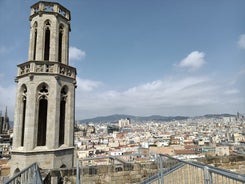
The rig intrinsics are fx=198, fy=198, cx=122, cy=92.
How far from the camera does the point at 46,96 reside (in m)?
7.74

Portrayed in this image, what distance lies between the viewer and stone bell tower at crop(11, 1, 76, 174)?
7328 millimetres

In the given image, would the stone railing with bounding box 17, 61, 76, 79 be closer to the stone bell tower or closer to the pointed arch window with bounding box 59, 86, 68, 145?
the stone bell tower

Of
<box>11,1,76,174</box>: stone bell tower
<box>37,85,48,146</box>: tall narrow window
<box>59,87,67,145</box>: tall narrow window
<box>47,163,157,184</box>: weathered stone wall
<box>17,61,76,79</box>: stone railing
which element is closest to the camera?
<box>47,163,157,184</box>: weathered stone wall

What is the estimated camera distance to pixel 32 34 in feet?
28.9

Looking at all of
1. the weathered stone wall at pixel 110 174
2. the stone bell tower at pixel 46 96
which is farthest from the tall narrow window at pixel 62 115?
the weathered stone wall at pixel 110 174

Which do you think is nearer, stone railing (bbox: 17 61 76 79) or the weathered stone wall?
the weathered stone wall

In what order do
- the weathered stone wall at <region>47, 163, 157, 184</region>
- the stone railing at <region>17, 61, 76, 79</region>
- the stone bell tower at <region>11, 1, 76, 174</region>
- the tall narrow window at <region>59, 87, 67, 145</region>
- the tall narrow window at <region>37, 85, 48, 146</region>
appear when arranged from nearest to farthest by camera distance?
the weathered stone wall at <region>47, 163, 157, 184</region>
the stone bell tower at <region>11, 1, 76, 174</region>
the stone railing at <region>17, 61, 76, 79</region>
the tall narrow window at <region>59, 87, 67, 145</region>
the tall narrow window at <region>37, 85, 48, 146</region>

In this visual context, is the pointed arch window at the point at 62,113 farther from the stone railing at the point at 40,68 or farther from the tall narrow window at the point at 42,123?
the stone railing at the point at 40,68

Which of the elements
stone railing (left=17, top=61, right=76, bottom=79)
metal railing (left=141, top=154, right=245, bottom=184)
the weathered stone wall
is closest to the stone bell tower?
stone railing (left=17, top=61, right=76, bottom=79)

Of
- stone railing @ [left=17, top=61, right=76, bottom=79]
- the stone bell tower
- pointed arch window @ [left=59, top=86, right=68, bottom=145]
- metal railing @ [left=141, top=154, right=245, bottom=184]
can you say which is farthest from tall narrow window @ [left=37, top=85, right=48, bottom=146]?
metal railing @ [left=141, top=154, right=245, bottom=184]

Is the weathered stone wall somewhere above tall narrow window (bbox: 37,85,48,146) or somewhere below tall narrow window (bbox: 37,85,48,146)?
below

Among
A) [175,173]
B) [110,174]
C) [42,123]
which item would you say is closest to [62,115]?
[42,123]

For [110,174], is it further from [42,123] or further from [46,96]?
[42,123]

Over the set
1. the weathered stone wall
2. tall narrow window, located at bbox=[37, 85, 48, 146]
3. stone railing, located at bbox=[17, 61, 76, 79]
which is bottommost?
the weathered stone wall
